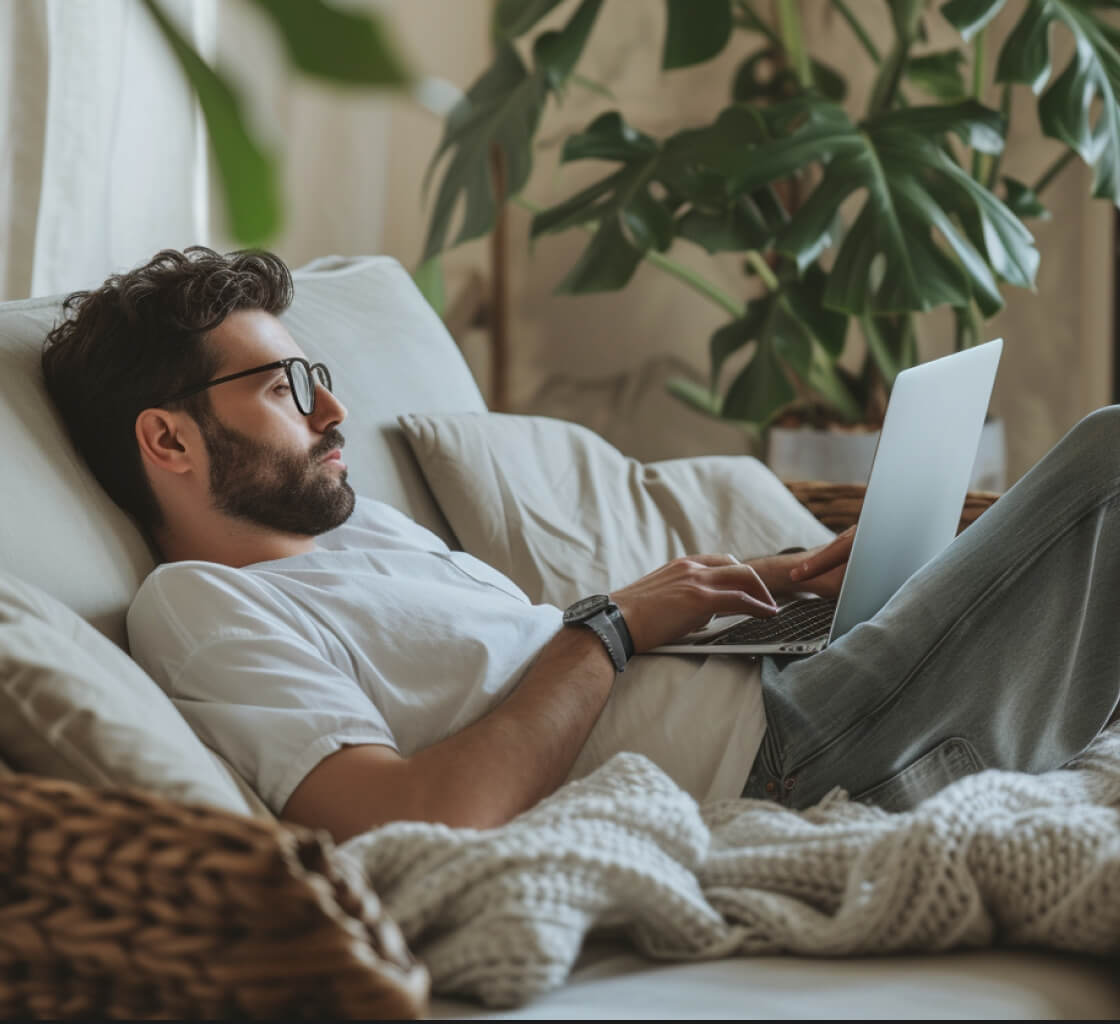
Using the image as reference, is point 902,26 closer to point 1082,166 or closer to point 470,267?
point 1082,166

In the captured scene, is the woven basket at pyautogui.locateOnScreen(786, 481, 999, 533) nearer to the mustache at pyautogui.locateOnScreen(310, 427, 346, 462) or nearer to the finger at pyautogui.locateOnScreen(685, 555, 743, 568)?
the finger at pyautogui.locateOnScreen(685, 555, 743, 568)

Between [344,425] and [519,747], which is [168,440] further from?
[519,747]

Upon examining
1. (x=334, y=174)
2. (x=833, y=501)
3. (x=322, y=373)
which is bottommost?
(x=833, y=501)

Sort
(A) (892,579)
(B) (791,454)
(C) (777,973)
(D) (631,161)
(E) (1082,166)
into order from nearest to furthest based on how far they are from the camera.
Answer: (C) (777,973), (A) (892,579), (D) (631,161), (B) (791,454), (E) (1082,166)

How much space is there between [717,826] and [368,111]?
2.06m

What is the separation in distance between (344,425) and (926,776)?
2.46ft

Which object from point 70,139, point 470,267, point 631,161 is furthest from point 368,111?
point 70,139

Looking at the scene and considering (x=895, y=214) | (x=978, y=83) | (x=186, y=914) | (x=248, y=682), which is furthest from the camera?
(x=978, y=83)

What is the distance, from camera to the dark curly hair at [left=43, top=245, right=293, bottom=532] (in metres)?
1.25

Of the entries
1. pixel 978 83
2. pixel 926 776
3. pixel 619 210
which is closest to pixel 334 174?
pixel 619 210

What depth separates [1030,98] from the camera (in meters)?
2.95

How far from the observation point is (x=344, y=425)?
1510 millimetres

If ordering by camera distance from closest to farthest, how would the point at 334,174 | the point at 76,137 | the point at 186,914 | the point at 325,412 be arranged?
the point at 186,914
the point at 325,412
the point at 76,137
the point at 334,174

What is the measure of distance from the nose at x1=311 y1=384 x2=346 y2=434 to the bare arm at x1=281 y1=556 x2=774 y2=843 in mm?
330
